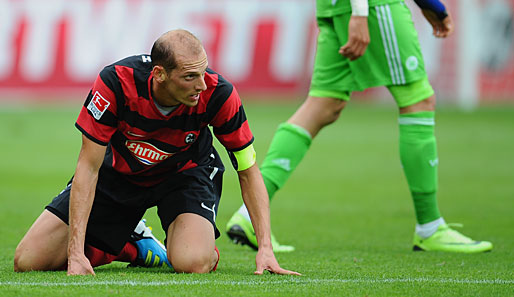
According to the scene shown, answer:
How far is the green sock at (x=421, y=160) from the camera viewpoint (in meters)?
5.30

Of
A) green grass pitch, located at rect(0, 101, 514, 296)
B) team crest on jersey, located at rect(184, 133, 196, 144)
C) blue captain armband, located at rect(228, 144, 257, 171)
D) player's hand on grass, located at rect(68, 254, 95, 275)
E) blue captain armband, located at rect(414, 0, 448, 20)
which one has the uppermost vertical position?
blue captain armband, located at rect(414, 0, 448, 20)

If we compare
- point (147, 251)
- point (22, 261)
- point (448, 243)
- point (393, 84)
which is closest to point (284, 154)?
point (393, 84)

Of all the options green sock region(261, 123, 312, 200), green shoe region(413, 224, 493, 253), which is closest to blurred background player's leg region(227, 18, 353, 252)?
green sock region(261, 123, 312, 200)

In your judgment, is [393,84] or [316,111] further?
[316,111]

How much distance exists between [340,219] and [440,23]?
1.73 meters

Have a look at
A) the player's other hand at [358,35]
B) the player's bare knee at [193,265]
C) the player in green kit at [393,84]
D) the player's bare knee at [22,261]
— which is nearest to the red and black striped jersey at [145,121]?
the player's bare knee at [193,265]

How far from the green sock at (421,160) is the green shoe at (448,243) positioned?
0.10 meters

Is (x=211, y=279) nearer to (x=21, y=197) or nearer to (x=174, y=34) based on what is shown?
(x=174, y=34)

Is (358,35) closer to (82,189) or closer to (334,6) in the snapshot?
(334,6)

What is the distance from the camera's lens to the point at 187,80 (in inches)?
156

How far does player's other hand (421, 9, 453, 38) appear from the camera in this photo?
558 centimetres

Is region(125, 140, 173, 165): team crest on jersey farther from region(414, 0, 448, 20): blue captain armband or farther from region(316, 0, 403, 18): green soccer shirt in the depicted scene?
region(414, 0, 448, 20): blue captain armband

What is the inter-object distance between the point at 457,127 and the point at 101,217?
38.6 feet

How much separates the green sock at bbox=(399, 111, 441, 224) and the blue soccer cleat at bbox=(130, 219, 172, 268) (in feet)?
5.17
